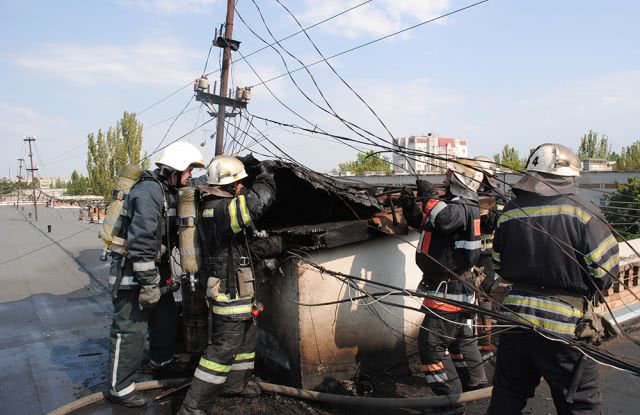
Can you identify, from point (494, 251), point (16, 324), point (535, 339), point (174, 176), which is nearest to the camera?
point (535, 339)

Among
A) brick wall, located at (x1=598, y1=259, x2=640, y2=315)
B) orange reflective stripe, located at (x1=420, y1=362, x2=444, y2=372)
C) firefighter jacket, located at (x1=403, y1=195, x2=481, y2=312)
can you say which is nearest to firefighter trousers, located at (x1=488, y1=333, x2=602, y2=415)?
orange reflective stripe, located at (x1=420, y1=362, x2=444, y2=372)

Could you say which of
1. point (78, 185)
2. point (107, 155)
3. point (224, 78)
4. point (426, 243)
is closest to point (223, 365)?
point (426, 243)

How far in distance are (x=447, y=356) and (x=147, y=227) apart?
2.49 meters

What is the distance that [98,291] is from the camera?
744 cm

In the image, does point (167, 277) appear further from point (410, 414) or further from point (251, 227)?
point (410, 414)

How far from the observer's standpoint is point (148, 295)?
11.9 ft

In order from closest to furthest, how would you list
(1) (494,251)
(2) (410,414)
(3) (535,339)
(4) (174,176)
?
(3) (535,339) < (1) (494,251) < (2) (410,414) < (4) (174,176)

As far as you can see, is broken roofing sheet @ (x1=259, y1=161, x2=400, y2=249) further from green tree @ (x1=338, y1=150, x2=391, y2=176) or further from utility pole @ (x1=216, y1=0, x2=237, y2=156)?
utility pole @ (x1=216, y1=0, x2=237, y2=156)

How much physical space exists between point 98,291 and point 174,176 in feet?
14.4

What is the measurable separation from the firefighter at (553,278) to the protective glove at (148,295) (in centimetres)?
251

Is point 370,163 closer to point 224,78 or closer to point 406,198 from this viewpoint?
point 224,78

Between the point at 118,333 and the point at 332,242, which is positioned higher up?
the point at 332,242

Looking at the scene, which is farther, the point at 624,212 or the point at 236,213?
the point at 624,212

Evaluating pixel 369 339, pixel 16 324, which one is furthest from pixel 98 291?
pixel 369 339
